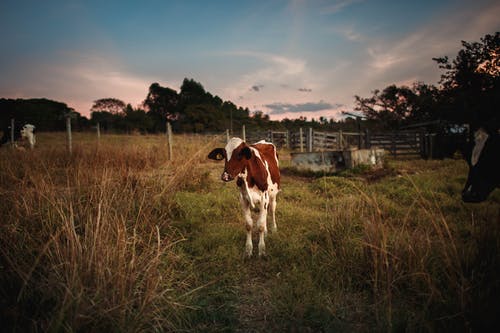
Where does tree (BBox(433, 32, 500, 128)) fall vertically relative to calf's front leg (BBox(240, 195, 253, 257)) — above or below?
above

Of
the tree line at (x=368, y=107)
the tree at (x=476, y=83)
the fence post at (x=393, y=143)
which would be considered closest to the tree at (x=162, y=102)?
the tree line at (x=368, y=107)

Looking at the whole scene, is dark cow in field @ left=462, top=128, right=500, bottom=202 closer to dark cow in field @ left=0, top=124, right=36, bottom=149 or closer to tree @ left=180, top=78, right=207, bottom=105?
dark cow in field @ left=0, top=124, right=36, bottom=149

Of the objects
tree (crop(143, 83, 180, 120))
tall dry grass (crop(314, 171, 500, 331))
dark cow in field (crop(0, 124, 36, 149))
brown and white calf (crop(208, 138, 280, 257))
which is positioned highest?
tree (crop(143, 83, 180, 120))

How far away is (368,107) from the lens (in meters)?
34.0

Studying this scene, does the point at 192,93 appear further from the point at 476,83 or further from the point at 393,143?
the point at 476,83

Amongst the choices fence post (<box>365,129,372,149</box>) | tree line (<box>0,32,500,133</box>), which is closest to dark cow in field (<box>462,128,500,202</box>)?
tree line (<box>0,32,500,133</box>)

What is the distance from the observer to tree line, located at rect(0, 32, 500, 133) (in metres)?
4.67

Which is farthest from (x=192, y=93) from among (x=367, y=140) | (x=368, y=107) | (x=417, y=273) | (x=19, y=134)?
(x=417, y=273)

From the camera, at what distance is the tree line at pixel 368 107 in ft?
15.3

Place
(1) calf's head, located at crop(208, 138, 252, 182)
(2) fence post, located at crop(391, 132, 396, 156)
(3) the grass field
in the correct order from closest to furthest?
(3) the grass field, (1) calf's head, located at crop(208, 138, 252, 182), (2) fence post, located at crop(391, 132, 396, 156)

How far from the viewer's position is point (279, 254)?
11.4ft

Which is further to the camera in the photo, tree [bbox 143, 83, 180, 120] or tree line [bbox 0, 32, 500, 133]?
tree [bbox 143, 83, 180, 120]

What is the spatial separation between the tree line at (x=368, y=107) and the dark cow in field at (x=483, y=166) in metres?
0.19

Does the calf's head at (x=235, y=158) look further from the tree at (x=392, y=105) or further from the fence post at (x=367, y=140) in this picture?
the tree at (x=392, y=105)
